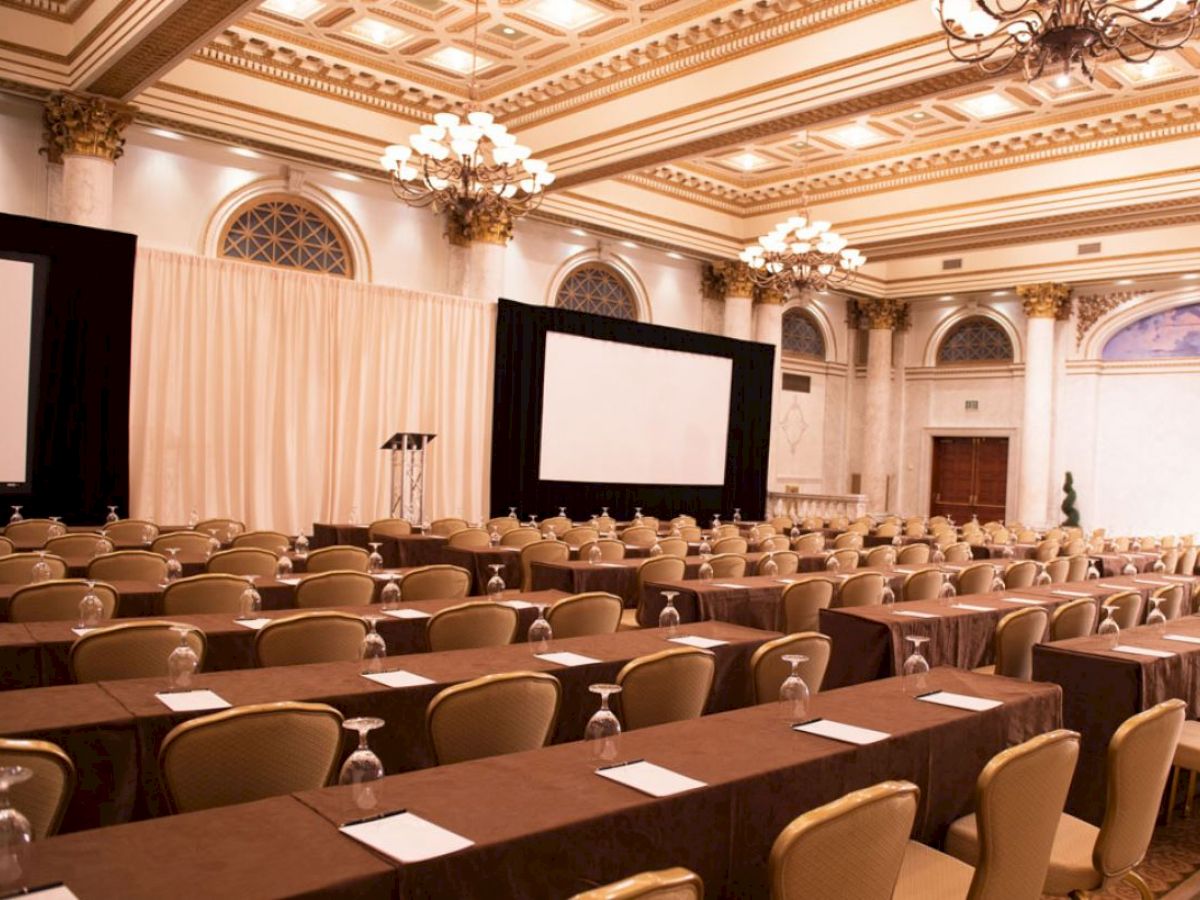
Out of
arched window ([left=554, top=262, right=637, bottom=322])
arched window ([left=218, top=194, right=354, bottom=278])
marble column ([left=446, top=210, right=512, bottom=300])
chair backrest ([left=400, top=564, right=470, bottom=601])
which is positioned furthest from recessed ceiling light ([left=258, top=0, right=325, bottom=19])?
chair backrest ([left=400, top=564, right=470, bottom=601])

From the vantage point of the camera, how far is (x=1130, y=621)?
700cm

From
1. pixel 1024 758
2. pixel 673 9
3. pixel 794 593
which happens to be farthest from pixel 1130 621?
pixel 673 9

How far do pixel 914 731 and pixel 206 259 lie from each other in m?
10.5

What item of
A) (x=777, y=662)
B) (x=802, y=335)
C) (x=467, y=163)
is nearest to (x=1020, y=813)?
(x=777, y=662)

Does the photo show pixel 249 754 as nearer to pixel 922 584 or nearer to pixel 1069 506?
pixel 922 584

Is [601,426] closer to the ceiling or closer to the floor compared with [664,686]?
closer to the ceiling

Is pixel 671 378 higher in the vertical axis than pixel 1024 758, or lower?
higher

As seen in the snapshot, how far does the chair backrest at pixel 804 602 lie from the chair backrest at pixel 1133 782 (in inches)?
142

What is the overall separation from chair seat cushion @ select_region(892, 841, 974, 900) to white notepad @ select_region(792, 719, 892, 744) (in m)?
0.33

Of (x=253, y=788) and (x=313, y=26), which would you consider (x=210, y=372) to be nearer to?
(x=313, y=26)

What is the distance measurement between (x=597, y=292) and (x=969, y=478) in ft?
30.2

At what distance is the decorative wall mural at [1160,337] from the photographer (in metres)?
18.5

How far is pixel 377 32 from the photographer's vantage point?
39.2ft

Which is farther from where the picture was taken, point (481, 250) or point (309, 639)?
point (481, 250)
